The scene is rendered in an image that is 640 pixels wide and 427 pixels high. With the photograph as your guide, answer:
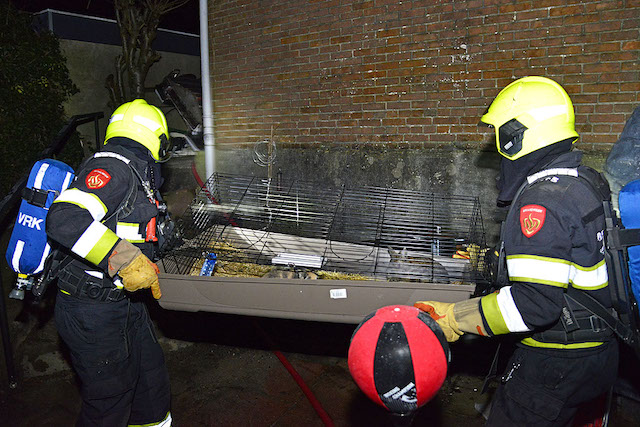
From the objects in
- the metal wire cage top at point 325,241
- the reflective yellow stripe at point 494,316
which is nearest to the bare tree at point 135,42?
the metal wire cage top at point 325,241

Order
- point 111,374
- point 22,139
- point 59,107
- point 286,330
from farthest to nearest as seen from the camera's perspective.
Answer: point 59,107
point 22,139
point 286,330
point 111,374

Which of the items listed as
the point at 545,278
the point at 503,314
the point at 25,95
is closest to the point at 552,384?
the point at 503,314

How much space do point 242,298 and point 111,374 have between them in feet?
3.00

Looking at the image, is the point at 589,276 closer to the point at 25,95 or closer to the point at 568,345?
the point at 568,345

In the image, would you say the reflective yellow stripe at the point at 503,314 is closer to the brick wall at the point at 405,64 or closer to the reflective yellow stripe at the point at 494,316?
the reflective yellow stripe at the point at 494,316

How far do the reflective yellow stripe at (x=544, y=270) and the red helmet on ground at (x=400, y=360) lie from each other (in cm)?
51

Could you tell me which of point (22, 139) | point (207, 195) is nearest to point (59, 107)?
point (22, 139)

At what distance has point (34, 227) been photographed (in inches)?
109

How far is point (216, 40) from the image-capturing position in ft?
22.5

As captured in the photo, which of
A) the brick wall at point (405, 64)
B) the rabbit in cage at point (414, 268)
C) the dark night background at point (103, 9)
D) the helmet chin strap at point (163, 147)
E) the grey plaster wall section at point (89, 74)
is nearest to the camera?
the helmet chin strap at point (163, 147)

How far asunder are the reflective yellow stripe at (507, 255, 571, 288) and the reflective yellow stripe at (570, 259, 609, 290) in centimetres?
17

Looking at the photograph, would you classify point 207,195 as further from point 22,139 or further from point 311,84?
point 22,139

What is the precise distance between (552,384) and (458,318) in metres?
0.53

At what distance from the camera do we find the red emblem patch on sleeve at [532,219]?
74.5 inches
